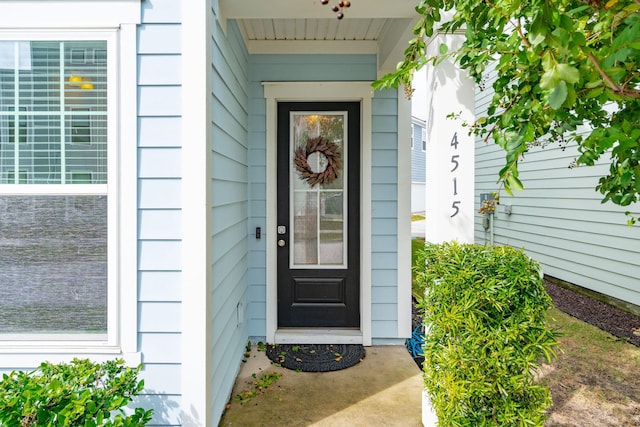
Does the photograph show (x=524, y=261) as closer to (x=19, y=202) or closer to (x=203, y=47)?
(x=203, y=47)

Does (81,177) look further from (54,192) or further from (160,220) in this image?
(160,220)

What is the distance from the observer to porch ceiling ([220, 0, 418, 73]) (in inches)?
85.7

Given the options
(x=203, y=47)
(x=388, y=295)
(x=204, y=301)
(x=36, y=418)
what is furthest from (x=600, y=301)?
(x=36, y=418)

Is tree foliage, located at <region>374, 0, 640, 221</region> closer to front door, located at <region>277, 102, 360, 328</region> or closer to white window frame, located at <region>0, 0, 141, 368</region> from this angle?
Result: white window frame, located at <region>0, 0, 141, 368</region>

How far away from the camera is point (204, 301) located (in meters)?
1.88

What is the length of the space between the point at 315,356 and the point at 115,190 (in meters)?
2.00

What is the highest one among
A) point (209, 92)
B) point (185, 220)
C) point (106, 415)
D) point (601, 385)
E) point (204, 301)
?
point (209, 92)

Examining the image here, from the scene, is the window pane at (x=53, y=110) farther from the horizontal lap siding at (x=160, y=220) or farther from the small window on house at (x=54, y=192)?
the horizontal lap siding at (x=160, y=220)

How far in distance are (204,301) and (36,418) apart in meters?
0.75

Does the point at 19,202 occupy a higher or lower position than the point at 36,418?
higher

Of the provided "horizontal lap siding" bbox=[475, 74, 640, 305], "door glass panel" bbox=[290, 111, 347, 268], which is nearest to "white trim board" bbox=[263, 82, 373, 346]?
"door glass panel" bbox=[290, 111, 347, 268]

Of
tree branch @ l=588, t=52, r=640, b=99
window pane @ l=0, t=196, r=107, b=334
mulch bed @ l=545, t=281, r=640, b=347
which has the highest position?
tree branch @ l=588, t=52, r=640, b=99

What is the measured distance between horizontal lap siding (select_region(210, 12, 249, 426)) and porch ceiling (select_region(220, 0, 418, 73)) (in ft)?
0.59

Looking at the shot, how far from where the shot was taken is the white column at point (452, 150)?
2.00 metres
